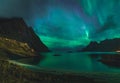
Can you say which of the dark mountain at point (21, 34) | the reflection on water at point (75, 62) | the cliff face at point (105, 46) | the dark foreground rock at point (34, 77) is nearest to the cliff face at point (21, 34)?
the dark mountain at point (21, 34)

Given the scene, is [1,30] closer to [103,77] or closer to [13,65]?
[13,65]

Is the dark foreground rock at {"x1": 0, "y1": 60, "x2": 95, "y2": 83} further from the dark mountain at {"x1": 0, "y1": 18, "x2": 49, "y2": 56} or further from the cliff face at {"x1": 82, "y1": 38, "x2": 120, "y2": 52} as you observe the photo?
the cliff face at {"x1": 82, "y1": 38, "x2": 120, "y2": 52}

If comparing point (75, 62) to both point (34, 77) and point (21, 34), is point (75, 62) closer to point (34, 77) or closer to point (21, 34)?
point (34, 77)

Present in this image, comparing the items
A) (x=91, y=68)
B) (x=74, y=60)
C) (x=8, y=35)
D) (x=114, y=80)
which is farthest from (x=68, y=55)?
(x=8, y=35)

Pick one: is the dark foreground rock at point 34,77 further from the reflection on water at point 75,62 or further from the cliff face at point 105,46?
the cliff face at point 105,46

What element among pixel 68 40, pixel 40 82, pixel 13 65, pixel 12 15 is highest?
pixel 12 15

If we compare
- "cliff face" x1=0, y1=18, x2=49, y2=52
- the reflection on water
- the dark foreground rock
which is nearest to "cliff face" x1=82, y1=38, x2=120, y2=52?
the reflection on water

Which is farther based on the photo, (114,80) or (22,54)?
(22,54)
